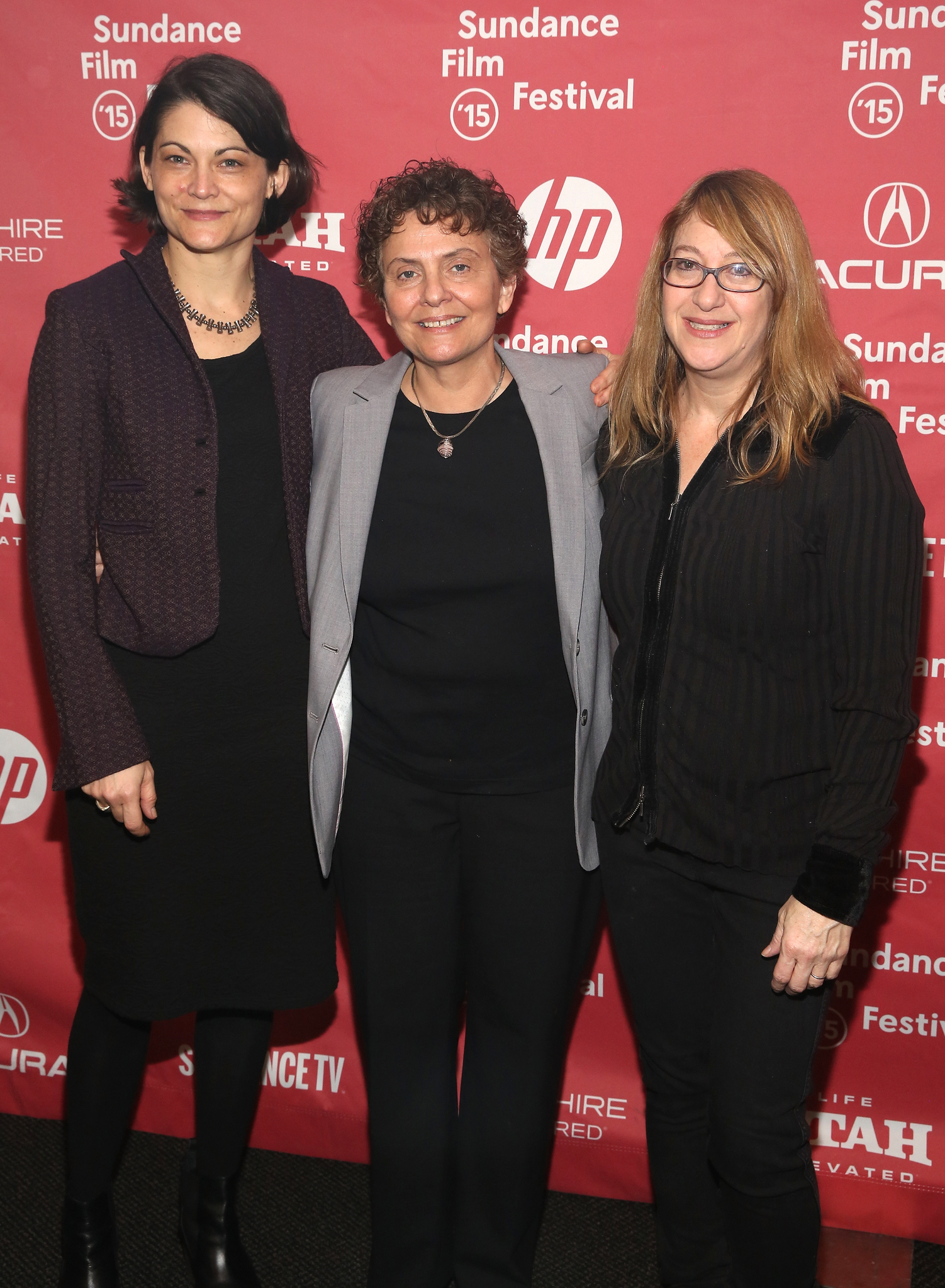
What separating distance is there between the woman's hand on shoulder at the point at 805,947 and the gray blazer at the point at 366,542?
379mm

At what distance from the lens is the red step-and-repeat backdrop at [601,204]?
7.09 ft

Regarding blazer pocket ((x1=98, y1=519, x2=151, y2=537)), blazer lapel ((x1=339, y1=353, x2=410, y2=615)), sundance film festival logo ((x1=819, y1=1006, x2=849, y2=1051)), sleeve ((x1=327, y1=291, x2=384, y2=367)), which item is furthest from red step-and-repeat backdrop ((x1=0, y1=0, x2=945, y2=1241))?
blazer pocket ((x1=98, y1=519, x2=151, y2=537))

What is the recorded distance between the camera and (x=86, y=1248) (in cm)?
217

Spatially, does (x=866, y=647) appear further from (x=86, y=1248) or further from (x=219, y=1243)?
(x=86, y=1248)

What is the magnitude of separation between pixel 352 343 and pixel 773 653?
3.38 ft

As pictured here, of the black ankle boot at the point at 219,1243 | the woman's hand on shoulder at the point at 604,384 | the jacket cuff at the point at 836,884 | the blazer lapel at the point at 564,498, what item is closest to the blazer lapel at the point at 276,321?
the blazer lapel at the point at 564,498

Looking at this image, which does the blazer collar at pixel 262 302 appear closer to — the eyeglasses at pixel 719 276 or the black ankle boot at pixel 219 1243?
the eyeglasses at pixel 719 276

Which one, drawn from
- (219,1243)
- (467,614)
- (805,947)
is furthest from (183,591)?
(219,1243)

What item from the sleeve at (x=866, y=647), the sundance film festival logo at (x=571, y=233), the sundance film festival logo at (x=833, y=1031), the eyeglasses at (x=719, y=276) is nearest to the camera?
the sleeve at (x=866, y=647)

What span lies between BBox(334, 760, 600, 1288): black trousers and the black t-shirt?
71 millimetres

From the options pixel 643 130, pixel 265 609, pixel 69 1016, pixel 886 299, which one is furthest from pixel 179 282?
pixel 69 1016

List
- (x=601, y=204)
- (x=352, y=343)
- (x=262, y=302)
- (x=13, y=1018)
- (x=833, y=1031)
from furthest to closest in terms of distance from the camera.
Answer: (x=13, y=1018)
(x=833, y=1031)
(x=601, y=204)
(x=352, y=343)
(x=262, y=302)

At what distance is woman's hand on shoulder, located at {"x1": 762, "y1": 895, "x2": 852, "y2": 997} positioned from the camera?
1607 millimetres

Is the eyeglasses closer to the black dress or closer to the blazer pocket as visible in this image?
the black dress
